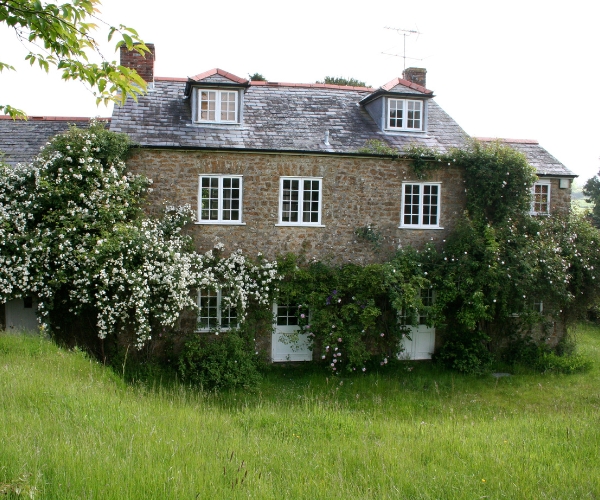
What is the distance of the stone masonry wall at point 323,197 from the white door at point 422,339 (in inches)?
71.2

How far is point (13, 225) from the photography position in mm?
14391

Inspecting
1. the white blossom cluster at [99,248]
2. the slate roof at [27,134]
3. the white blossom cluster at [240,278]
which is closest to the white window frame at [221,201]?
the white blossom cluster at [99,248]

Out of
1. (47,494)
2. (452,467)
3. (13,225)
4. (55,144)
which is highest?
(55,144)

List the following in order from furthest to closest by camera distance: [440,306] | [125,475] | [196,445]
Result: [440,306] → [196,445] → [125,475]

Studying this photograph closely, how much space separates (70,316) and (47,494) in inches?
442

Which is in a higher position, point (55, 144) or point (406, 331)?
point (55, 144)

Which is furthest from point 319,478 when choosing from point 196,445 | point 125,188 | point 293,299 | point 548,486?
point 125,188

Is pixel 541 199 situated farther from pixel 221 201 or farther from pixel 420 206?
pixel 221 201

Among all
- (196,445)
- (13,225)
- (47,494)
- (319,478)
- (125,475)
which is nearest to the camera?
(47,494)

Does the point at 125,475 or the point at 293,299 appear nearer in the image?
the point at 125,475

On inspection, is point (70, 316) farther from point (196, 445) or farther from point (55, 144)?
point (196, 445)

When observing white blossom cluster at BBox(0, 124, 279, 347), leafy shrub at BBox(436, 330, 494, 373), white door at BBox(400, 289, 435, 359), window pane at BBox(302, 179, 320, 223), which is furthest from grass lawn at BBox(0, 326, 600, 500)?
window pane at BBox(302, 179, 320, 223)

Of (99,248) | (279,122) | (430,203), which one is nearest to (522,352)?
(430,203)

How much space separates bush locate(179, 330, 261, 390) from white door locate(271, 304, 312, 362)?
1.50 meters
